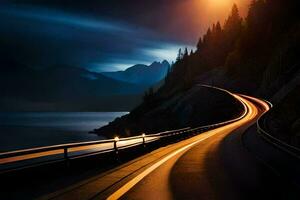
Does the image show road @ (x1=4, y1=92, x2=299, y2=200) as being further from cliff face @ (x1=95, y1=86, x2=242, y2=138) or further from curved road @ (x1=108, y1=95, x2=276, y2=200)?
cliff face @ (x1=95, y1=86, x2=242, y2=138)

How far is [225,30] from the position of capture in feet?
586

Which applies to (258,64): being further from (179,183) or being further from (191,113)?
(179,183)

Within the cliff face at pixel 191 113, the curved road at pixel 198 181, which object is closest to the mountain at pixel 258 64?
the cliff face at pixel 191 113

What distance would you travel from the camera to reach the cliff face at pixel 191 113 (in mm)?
91762

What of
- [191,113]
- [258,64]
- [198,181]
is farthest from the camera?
[258,64]

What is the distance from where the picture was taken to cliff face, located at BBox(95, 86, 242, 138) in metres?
91.8

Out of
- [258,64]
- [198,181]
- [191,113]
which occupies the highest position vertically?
[258,64]

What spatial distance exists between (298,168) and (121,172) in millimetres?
5436

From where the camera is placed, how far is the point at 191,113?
9906 cm

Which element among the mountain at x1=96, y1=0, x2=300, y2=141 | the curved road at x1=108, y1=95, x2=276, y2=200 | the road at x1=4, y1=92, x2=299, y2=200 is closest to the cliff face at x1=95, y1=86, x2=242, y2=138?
the mountain at x1=96, y1=0, x2=300, y2=141

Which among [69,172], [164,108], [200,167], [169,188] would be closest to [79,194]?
[169,188]

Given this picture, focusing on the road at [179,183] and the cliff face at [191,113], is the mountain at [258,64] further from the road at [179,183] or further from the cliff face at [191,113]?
the road at [179,183]

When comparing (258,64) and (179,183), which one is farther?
(258,64)

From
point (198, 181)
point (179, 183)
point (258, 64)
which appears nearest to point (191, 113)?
point (258, 64)
